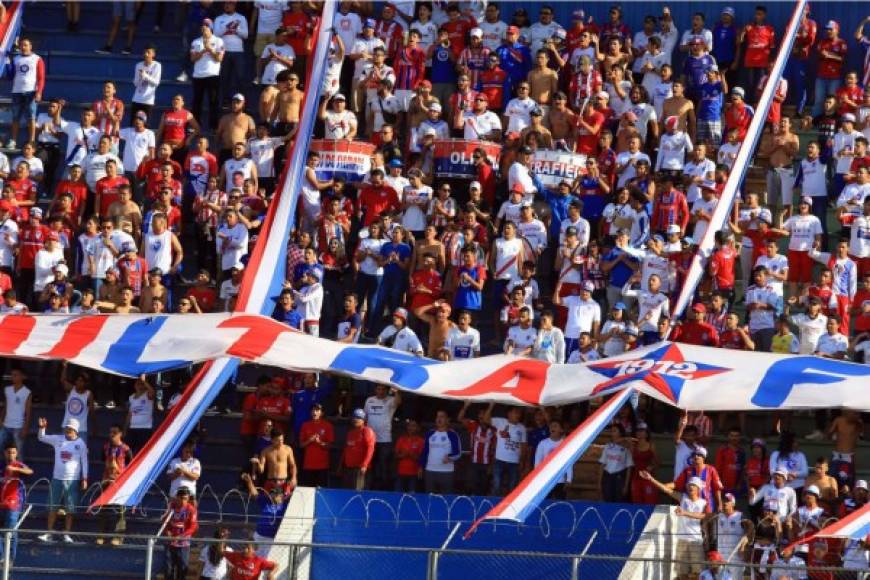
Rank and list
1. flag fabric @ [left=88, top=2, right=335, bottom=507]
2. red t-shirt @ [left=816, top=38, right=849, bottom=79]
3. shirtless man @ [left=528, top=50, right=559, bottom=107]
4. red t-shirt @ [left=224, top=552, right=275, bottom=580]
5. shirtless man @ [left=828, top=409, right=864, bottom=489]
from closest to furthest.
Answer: red t-shirt @ [left=224, top=552, right=275, bottom=580] → flag fabric @ [left=88, top=2, right=335, bottom=507] → shirtless man @ [left=828, top=409, right=864, bottom=489] → shirtless man @ [left=528, top=50, right=559, bottom=107] → red t-shirt @ [left=816, top=38, right=849, bottom=79]

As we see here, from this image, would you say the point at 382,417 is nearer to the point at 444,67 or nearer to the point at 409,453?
the point at 409,453

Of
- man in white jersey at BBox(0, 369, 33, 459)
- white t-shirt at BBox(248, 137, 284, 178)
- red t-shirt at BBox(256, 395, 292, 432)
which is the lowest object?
man in white jersey at BBox(0, 369, 33, 459)

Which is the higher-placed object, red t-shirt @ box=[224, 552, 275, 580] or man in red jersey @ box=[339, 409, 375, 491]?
man in red jersey @ box=[339, 409, 375, 491]

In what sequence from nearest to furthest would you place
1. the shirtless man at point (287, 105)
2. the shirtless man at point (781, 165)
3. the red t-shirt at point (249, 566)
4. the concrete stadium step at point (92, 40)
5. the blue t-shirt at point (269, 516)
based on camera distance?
the red t-shirt at point (249, 566) < the blue t-shirt at point (269, 516) < the shirtless man at point (781, 165) < the shirtless man at point (287, 105) < the concrete stadium step at point (92, 40)

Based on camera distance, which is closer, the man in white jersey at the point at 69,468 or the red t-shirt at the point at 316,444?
the man in white jersey at the point at 69,468

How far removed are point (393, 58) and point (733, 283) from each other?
681 centimetres

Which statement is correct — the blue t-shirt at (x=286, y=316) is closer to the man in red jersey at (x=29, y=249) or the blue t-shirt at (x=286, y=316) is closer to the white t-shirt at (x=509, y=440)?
the white t-shirt at (x=509, y=440)

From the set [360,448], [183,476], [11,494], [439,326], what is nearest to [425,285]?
[439,326]

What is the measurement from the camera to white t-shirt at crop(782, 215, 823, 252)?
Result: 27.0 m

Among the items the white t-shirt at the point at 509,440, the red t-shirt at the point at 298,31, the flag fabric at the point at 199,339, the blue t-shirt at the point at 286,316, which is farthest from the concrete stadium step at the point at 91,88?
the white t-shirt at the point at 509,440

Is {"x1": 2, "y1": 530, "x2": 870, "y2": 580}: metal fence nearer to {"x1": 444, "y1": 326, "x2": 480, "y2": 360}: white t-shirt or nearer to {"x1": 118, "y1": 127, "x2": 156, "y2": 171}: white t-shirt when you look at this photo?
{"x1": 444, "y1": 326, "x2": 480, "y2": 360}: white t-shirt

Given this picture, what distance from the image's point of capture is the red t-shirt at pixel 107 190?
92.2ft

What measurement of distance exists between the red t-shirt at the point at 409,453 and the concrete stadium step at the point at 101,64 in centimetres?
916

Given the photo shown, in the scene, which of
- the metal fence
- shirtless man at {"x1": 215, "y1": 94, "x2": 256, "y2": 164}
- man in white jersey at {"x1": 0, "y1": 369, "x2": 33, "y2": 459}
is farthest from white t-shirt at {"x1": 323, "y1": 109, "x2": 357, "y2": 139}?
the metal fence
